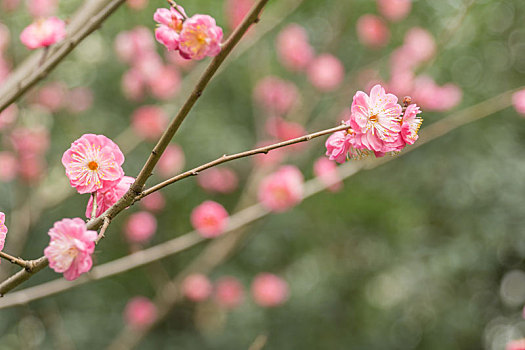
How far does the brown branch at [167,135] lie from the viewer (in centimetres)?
61

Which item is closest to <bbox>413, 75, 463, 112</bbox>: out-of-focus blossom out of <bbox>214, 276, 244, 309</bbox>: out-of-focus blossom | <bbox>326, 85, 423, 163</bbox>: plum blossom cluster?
<bbox>214, 276, 244, 309</bbox>: out-of-focus blossom

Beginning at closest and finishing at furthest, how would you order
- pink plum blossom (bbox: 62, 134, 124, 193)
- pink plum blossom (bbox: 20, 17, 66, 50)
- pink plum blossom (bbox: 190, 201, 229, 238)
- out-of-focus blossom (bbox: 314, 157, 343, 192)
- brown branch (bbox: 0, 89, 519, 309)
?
1. pink plum blossom (bbox: 62, 134, 124, 193)
2. pink plum blossom (bbox: 20, 17, 66, 50)
3. brown branch (bbox: 0, 89, 519, 309)
4. pink plum blossom (bbox: 190, 201, 229, 238)
5. out-of-focus blossom (bbox: 314, 157, 343, 192)

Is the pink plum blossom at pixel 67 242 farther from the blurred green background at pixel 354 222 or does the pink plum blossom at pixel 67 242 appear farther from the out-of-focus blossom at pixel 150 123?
the blurred green background at pixel 354 222

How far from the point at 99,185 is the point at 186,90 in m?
1.49

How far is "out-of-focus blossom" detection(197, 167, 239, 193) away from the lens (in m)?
2.92

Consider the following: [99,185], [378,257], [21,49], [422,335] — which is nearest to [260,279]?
[378,257]

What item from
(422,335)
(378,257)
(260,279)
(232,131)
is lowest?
(422,335)

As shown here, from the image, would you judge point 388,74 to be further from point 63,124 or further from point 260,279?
point 63,124

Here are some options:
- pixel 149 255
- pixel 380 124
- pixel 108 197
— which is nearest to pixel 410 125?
pixel 380 124

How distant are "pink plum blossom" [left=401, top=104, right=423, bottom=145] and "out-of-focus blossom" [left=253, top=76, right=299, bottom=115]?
6.47ft

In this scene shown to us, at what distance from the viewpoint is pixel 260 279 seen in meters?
2.89

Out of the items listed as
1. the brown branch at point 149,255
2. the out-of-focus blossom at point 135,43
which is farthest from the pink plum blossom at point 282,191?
the out-of-focus blossom at point 135,43

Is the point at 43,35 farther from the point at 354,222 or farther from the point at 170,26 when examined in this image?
the point at 354,222

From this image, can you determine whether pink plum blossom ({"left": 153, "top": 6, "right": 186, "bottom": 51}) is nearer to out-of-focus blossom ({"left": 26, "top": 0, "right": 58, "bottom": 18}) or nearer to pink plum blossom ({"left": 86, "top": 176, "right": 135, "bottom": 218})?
pink plum blossom ({"left": 86, "top": 176, "right": 135, "bottom": 218})
